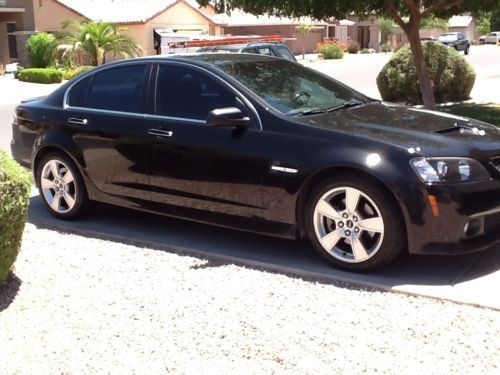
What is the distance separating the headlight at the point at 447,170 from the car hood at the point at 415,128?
67mm

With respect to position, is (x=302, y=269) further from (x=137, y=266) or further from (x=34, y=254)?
(x=34, y=254)

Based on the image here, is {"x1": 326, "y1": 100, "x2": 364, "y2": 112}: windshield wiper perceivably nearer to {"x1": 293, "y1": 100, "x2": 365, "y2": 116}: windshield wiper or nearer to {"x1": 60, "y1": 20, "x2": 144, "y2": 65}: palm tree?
{"x1": 293, "y1": 100, "x2": 365, "y2": 116}: windshield wiper

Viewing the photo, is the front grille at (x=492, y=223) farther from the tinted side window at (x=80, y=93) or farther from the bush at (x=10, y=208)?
the tinted side window at (x=80, y=93)

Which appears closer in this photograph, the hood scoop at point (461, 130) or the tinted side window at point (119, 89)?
the hood scoop at point (461, 130)

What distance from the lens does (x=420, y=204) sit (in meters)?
4.55

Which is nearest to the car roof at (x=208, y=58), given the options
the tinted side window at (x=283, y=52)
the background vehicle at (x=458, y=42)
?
the tinted side window at (x=283, y=52)

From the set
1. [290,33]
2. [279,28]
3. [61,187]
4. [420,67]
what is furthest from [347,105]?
[290,33]

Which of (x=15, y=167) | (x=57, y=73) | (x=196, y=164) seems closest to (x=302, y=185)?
(x=196, y=164)

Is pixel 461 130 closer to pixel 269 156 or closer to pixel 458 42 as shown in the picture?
pixel 269 156

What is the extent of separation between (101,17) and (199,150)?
38.8m

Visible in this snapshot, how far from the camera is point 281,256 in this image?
5.38 metres

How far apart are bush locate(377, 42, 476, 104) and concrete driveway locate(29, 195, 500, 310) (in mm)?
10593

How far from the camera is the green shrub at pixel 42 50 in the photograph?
32.5 m

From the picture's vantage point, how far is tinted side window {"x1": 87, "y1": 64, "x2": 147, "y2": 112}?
19.7 ft
